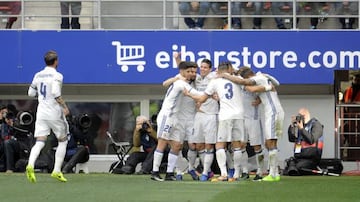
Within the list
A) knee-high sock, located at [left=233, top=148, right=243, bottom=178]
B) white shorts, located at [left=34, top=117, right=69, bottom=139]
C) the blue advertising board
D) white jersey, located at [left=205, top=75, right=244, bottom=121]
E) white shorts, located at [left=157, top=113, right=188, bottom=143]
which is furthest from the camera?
the blue advertising board

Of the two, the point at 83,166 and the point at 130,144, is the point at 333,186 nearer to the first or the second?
the point at 83,166

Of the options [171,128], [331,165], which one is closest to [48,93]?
[171,128]

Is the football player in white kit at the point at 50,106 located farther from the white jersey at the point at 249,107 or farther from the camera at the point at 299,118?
the camera at the point at 299,118

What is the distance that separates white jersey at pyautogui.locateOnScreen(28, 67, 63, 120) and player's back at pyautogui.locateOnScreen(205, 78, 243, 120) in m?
2.39

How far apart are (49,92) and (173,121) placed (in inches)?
80.4

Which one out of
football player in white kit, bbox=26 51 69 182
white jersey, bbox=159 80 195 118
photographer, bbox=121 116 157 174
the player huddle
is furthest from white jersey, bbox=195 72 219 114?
photographer, bbox=121 116 157 174

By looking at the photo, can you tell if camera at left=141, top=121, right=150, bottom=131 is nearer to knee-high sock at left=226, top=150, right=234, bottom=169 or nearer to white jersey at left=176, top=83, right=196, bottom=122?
knee-high sock at left=226, top=150, right=234, bottom=169

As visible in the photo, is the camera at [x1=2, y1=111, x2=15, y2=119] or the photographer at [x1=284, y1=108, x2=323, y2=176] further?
the camera at [x1=2, y1=111, x2=15, y2=119]

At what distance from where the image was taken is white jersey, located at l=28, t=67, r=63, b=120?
15492 mm

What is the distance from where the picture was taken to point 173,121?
1611cm

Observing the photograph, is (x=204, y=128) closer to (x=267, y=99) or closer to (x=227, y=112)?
(x=227, y=112)

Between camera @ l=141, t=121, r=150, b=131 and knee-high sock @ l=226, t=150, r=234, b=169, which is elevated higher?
camera @ l=141, t=121, r=150, b=131

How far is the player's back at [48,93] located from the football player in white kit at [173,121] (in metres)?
1.69

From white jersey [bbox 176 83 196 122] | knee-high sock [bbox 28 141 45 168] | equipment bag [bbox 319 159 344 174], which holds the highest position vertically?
white jersey [bbox 176 83 196 122]
